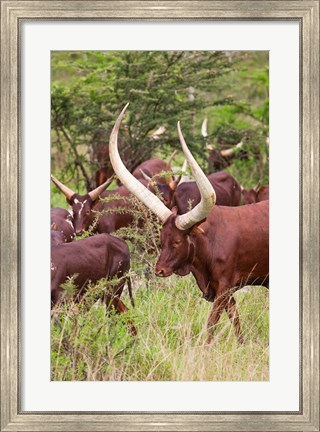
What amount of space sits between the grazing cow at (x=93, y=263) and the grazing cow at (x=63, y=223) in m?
1.35

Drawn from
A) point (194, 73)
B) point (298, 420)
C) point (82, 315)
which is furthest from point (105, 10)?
point (194, 73)

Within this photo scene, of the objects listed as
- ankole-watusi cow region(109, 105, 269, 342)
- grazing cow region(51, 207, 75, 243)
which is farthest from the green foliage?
ankole-watusi cow region(109, 105, 269, 342)

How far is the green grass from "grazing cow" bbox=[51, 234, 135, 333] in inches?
8.4

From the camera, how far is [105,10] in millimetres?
5746

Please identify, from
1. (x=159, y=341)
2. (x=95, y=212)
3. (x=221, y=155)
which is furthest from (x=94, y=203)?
(x=221, y=155)

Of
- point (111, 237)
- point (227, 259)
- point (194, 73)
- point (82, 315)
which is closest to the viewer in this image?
point (82, 315)

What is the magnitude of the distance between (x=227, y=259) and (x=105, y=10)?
2137 millimetres

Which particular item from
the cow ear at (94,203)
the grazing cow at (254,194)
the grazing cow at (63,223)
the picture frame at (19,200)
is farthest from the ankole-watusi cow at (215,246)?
the grazing cow at (254,194)

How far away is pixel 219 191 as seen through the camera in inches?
443

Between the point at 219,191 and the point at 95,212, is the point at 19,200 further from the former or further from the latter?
the point at 219,191

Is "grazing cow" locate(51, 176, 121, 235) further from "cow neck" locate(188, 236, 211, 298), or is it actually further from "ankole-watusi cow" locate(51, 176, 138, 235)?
"cow neck" locate(188, 236, 211, 298)

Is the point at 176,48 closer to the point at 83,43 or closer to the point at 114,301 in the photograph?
the point at 83,43

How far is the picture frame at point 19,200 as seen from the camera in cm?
556

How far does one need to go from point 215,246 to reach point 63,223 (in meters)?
2.69
